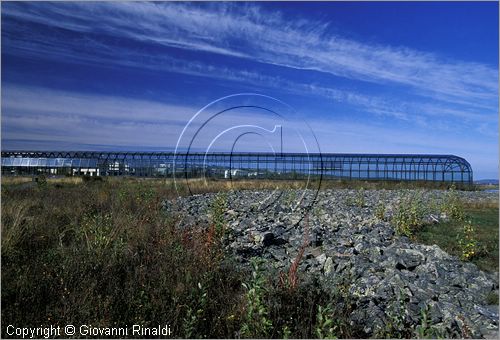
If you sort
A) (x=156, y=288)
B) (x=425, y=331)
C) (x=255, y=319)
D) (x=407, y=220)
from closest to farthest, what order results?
(x=425, y=331) < (x=255, y=319) < (x=156, y=288) < (x=407, y=220)

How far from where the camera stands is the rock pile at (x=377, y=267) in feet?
19.3

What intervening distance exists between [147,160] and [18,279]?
40.5 m

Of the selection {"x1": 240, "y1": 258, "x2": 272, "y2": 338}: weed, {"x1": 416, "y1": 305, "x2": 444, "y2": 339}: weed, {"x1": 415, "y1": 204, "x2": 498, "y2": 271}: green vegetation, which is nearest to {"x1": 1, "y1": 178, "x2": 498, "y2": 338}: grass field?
{"x1": 240, "y1": 258, "x2": 272, "y2": 338}: weed

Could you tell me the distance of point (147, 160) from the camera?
1815 inches

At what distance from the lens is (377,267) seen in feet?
25.7

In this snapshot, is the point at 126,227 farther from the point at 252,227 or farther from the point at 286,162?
the point at 286,162

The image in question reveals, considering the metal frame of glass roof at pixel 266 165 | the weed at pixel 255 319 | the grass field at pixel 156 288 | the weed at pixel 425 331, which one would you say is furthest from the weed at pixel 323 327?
the metal frame of glass roof at pixel 266 165

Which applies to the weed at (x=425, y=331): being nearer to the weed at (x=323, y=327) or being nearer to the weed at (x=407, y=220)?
the weed at (x=323, y=327)

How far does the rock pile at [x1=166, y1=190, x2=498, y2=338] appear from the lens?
588 centimetres

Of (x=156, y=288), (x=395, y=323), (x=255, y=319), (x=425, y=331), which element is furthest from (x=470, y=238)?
(x=156, y=288)

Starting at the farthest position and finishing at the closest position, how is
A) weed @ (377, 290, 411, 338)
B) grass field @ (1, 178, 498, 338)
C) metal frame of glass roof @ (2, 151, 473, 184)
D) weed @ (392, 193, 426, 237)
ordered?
metal frame of glass roof @ (2, 151, 473, 184), weed @ (392, 193, 426, 237), grass field @ (1, 178, 498, 338), weed @ (377, 290, 411, 338)

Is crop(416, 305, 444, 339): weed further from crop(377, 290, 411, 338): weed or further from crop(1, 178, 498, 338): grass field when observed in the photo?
crop(1, 178, 498, 338): grass field

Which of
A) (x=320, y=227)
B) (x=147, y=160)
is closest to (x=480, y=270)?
(x=320, y=227)

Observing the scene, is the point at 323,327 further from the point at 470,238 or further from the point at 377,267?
the point at 470,238
